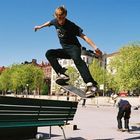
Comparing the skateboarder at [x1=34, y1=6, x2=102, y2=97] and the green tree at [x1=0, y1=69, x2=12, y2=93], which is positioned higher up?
the green tree at [x1=0, y1=69, x2=12, y2=93]

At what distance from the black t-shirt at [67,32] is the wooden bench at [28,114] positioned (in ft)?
5.09

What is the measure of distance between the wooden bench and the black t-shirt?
1.55 m

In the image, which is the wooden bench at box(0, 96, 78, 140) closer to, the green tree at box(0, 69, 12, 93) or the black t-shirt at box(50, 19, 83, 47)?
the black t-shirt at box(50, 19, 83, 47)

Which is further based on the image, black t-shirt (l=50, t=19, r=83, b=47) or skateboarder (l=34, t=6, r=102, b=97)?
black t-shirt (l=50, t=19, r=83, b=47)

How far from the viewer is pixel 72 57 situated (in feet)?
30.8

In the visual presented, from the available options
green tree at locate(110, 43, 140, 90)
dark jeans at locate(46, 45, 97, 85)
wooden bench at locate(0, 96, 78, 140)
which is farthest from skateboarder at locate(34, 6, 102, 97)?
green tree at locate(110, 43, 140, 90)

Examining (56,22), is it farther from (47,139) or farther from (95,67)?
(95,67)

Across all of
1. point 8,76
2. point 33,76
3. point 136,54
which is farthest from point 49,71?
point 136,54

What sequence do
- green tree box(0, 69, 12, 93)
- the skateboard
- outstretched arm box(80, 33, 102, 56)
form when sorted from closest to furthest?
outstretched arm box(80, 33, 102, 56) → the skateboard → green tree box(0, 69, 12, 93)

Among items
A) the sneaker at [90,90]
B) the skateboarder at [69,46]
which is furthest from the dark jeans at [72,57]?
the sneaker at [90,90]

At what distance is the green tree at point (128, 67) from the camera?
8031cm

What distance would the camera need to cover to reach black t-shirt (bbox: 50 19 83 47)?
9383 mm

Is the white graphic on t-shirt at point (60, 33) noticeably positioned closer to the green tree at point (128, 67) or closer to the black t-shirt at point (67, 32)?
the black t-shirt at point (67, 32)

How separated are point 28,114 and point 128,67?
72.9 m
